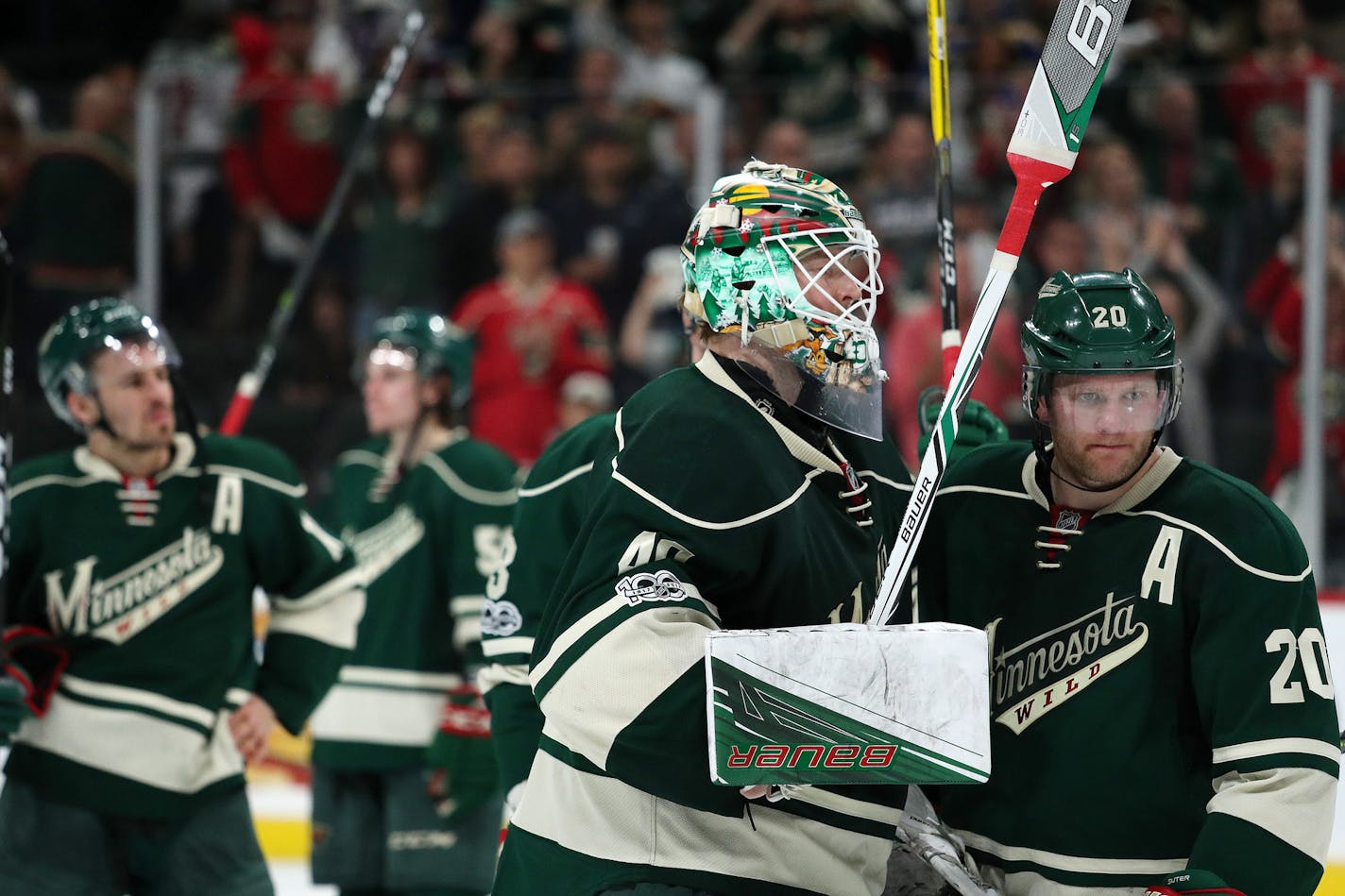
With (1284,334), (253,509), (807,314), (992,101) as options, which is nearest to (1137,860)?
(807,314)

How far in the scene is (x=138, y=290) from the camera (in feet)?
17.2

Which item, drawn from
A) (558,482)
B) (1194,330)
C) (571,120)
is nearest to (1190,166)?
(1194,330)

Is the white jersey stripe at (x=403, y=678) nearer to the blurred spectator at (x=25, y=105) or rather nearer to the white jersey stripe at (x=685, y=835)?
the white jersey stripe at (x=685, y=835)

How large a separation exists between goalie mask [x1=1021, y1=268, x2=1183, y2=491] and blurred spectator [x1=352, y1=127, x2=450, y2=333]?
3.23 m

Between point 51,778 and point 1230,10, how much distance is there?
171 inches

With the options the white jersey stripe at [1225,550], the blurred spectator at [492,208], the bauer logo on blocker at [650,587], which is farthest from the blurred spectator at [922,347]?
the bauer logo on blocker at [650,587]

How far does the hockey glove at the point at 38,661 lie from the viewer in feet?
9.45

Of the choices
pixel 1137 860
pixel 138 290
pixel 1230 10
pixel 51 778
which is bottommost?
pixel 51 778

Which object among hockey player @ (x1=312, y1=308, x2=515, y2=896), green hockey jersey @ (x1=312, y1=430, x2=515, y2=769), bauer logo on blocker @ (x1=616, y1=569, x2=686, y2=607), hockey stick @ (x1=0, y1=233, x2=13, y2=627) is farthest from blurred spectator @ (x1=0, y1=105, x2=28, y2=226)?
bauer logo on blocker @ (x1=616, y1=569, x2=686, y2=607)

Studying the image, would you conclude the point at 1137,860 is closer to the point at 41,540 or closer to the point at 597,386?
the point at 41,540

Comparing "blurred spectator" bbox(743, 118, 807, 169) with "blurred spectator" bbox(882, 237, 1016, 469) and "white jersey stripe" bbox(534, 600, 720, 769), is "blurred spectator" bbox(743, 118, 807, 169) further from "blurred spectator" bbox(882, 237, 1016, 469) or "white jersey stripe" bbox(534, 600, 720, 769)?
"white jersey stripe" bbox(534, 600, 720, 769)

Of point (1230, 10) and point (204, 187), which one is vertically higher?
point (1230, 10)

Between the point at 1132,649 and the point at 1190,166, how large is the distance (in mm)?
2834

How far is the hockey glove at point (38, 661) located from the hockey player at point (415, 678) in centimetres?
102
